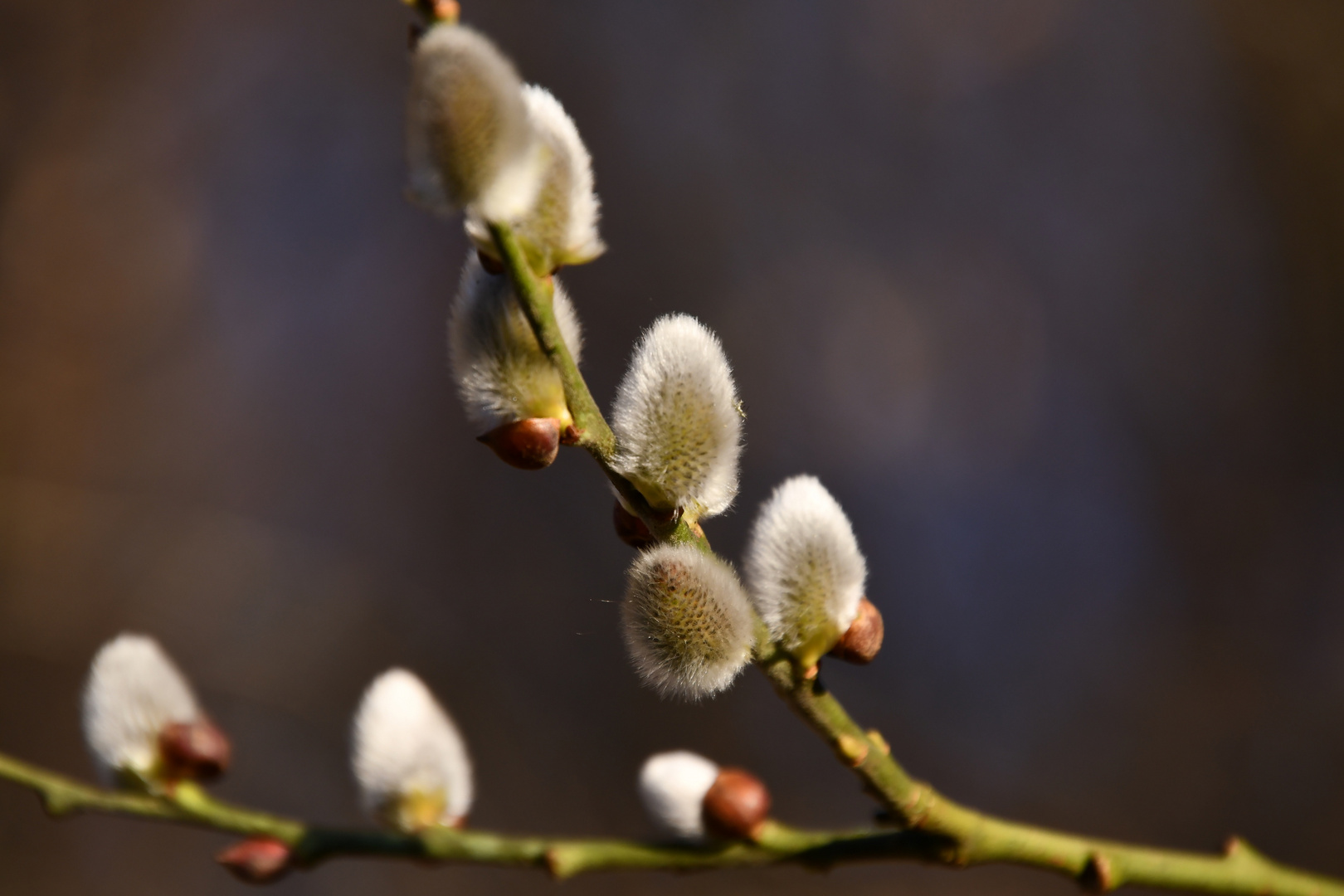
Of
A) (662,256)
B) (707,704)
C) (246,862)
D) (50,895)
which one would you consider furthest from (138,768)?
(50,895)

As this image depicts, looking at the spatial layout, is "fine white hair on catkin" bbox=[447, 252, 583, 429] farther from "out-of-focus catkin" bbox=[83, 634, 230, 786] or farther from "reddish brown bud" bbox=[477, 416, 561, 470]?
"out-of-focus catkin" bbox=[83, 634, 230, 786]

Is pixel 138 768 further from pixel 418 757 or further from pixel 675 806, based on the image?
pixel 675 806

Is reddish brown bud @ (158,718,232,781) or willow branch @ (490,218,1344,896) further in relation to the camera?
reddish brown bud @ (158,718,232,781)

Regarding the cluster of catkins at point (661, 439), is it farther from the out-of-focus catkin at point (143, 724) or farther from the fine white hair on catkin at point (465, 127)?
the out-of-focus catkin at point (143, 724)

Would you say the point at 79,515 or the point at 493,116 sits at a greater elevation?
the point at 79,515

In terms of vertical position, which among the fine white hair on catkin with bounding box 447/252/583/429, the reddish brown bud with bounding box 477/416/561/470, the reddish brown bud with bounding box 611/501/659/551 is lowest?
the reddish brown bud with bounding box 611/501/659/551

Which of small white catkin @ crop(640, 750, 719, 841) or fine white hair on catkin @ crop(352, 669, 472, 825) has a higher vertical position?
fine white hair on catkin @ crop(352, 669, 472, 825)

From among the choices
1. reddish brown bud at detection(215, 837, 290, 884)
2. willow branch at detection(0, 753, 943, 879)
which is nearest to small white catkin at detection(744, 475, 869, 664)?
willow branch at detection(0, 753, 943, 879)
